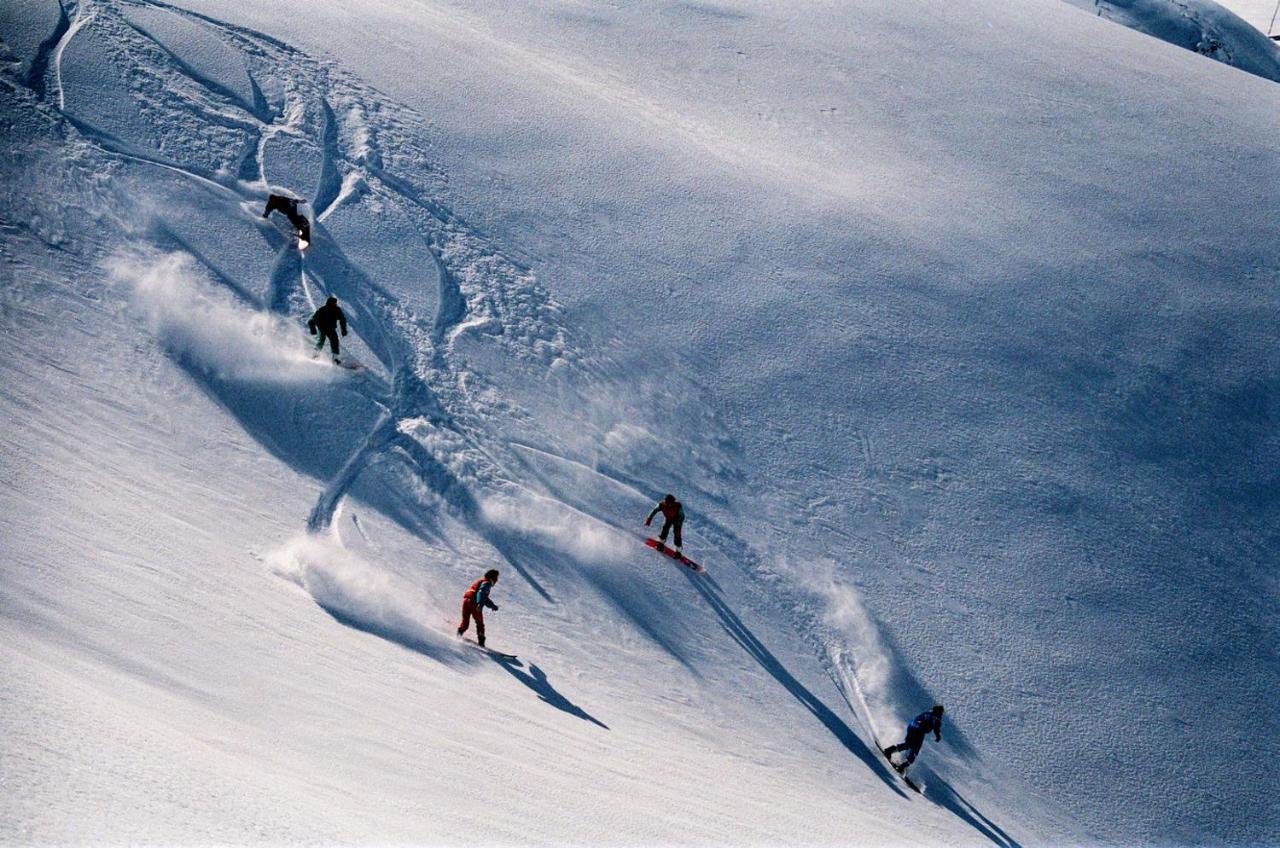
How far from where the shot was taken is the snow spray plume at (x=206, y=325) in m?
16.2

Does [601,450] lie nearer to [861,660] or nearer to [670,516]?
[670,516]

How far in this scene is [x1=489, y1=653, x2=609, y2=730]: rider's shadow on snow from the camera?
1326 centimetres

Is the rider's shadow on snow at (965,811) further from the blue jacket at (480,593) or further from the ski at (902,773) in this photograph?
the blue jacket at (480,593)

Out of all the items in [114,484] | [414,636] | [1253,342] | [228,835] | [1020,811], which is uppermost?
[1253,342]

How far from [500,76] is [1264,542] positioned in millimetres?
18922

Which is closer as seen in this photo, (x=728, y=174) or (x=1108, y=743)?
(x=1108, y=743)

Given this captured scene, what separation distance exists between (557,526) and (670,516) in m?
1.81

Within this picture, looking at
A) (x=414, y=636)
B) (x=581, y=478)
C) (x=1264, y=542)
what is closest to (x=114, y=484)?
(x=414, y=636)

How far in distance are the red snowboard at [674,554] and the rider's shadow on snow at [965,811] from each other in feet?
15.3

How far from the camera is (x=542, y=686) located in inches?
534

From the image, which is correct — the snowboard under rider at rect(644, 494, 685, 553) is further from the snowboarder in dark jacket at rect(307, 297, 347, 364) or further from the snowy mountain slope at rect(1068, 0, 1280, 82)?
the snowy mountain slope at rect(1068, 0, 1280, 82)

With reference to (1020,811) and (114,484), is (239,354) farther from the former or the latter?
(1020,811)

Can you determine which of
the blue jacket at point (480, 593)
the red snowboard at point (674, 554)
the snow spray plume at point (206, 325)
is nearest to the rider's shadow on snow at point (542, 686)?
the blue jacket at point (480, 593)

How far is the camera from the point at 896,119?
26344mm
